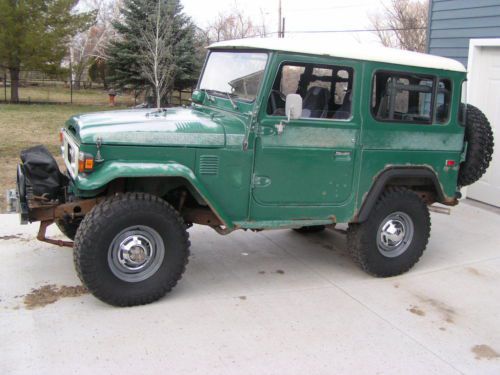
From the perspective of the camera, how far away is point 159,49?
60.0 ft

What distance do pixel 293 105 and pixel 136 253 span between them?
5.56 ft

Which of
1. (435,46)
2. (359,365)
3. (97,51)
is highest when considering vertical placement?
(97,51)

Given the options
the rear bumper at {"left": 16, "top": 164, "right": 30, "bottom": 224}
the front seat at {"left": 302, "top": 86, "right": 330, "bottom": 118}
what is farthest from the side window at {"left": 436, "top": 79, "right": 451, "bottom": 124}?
the rear bumper at {"left": 16, "top": 164, "right": 30, "bottom": 224}

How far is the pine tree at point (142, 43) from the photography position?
19781 mm

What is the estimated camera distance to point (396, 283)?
5.00 m

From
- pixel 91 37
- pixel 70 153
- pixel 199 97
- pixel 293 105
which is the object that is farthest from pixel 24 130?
pixel 91 37

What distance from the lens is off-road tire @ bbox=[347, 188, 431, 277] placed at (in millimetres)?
4941

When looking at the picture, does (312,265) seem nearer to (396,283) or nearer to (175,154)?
(396,283)

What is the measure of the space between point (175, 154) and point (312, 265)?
2.05 metres

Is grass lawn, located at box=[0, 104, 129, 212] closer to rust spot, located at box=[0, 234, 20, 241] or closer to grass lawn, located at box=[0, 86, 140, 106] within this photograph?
rust spot, located at box=[0, 234, 20, 241]

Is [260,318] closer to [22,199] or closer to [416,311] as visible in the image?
[416,311]

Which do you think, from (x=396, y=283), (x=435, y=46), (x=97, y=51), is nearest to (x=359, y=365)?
(x=396, y=283)

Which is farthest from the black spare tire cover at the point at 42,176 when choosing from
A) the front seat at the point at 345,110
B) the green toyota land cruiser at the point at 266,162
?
the front seat at the point at 345,110

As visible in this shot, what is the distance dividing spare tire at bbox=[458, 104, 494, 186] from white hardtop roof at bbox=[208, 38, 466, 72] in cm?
64
